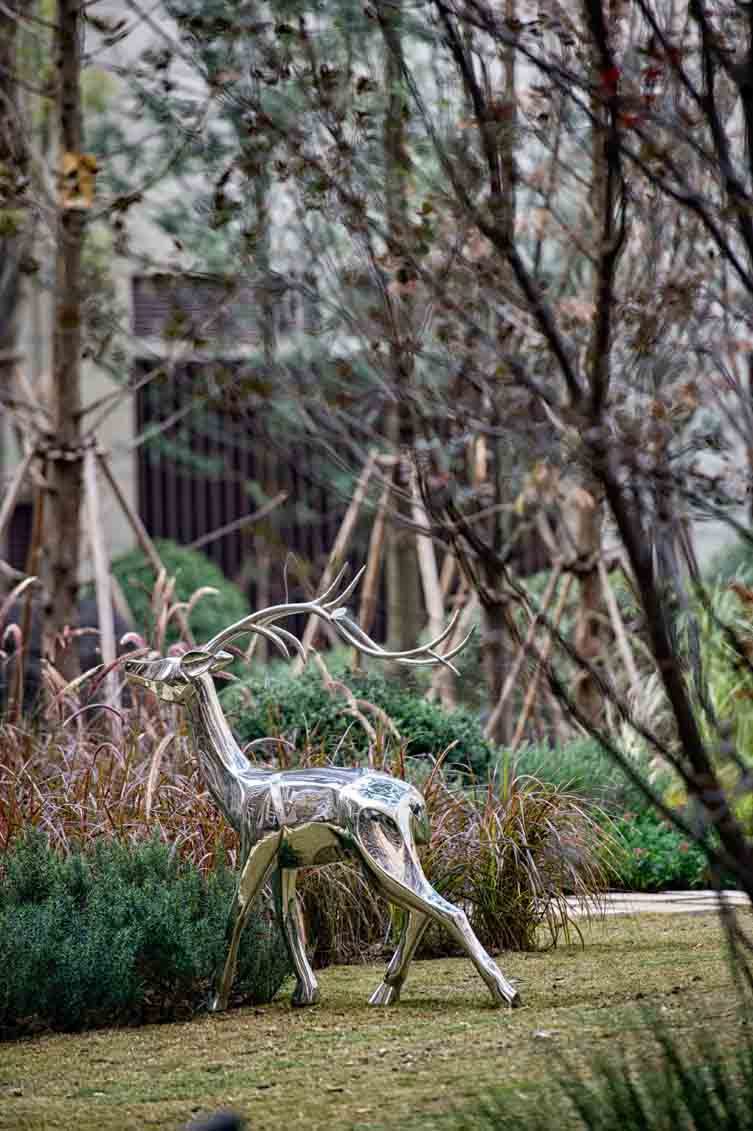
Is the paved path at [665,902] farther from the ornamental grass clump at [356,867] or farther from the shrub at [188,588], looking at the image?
the shrub at [188,588]

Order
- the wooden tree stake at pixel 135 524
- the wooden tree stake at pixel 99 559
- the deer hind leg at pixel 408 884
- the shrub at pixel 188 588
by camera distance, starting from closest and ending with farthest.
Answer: the deer hind leg at pixel 408 884, the wooden tree stake at pixel 99 559, the wooden tree stake at pixel 135 524, the shrub at pixel 188 588

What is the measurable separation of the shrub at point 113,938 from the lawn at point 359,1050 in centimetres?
11

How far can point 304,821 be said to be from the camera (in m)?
4.78

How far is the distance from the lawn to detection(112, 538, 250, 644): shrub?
8919mm

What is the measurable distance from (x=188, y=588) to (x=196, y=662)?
10487 mm

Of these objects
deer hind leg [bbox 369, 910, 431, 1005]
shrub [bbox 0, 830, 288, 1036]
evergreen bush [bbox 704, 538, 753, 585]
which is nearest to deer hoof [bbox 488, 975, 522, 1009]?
deer hind leg [bbox 369, 910, 431, 1005]

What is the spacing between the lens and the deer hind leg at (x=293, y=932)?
16.5 ft

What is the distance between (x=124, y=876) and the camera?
5.38 m

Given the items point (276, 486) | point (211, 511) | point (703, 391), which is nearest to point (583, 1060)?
point (703, 391)

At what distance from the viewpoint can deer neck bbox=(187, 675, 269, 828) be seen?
4934 mm

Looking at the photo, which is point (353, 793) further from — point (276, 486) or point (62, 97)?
point (276, 486)

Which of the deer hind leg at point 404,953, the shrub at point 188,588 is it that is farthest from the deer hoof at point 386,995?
the shrub at point 188,588

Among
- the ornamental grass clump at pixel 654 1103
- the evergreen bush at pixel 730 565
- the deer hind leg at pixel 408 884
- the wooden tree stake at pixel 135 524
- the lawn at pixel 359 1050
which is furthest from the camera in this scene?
the evergreen bush at pixel 730 565

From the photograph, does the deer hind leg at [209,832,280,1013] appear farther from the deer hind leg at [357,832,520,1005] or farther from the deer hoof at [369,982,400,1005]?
the deer hoof at [369,982,400,1005]
